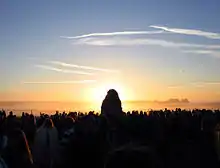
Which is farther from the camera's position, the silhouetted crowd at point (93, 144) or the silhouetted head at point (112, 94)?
the silhouetted head at point (112, 94)

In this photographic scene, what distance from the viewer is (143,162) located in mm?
3094

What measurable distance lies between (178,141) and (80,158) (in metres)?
21.1

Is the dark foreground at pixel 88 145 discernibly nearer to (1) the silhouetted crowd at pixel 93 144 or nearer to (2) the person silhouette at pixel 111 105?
(1) the silhouetted crowd at pixel 93 144

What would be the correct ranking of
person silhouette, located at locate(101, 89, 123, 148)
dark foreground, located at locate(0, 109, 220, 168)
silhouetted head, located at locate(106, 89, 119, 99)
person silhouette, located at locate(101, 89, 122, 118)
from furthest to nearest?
silhouetted head, located at locate(106, 89, 119, 99)
person silhouette, located at locate(101, 89, 122, 118)
person silhouette, located at locate(101, 89, 123, 148)
dark foreground, located at locate(0, 109, 220, 168)

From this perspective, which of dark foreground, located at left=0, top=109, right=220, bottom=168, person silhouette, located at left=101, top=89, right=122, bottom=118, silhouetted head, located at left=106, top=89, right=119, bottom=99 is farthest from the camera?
silhouetted head, located at left=106, top=89, right=119, bottom=99

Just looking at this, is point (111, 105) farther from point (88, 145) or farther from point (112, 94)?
point (88, 145)

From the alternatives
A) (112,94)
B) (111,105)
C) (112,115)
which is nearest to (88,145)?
(112,115)

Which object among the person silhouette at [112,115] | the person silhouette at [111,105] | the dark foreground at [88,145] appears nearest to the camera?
the dark foreground at [88,145]

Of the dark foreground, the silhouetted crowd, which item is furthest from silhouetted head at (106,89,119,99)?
the dark foreground

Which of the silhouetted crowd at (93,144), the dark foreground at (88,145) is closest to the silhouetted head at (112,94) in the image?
the silhouetted crowd at (93,144)

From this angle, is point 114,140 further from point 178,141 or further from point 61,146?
point 178,141

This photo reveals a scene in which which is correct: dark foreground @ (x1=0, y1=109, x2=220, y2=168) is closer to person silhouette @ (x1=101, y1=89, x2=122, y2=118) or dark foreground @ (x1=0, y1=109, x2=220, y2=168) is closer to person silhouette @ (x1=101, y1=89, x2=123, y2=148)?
person silhouette @ (x1=101, y1=89, x2=123, y2=148)

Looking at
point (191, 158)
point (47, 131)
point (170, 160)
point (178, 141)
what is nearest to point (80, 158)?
point (47, 131)

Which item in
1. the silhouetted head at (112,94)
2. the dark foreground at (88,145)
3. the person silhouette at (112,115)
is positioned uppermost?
the silhouetted head at (112,94)
